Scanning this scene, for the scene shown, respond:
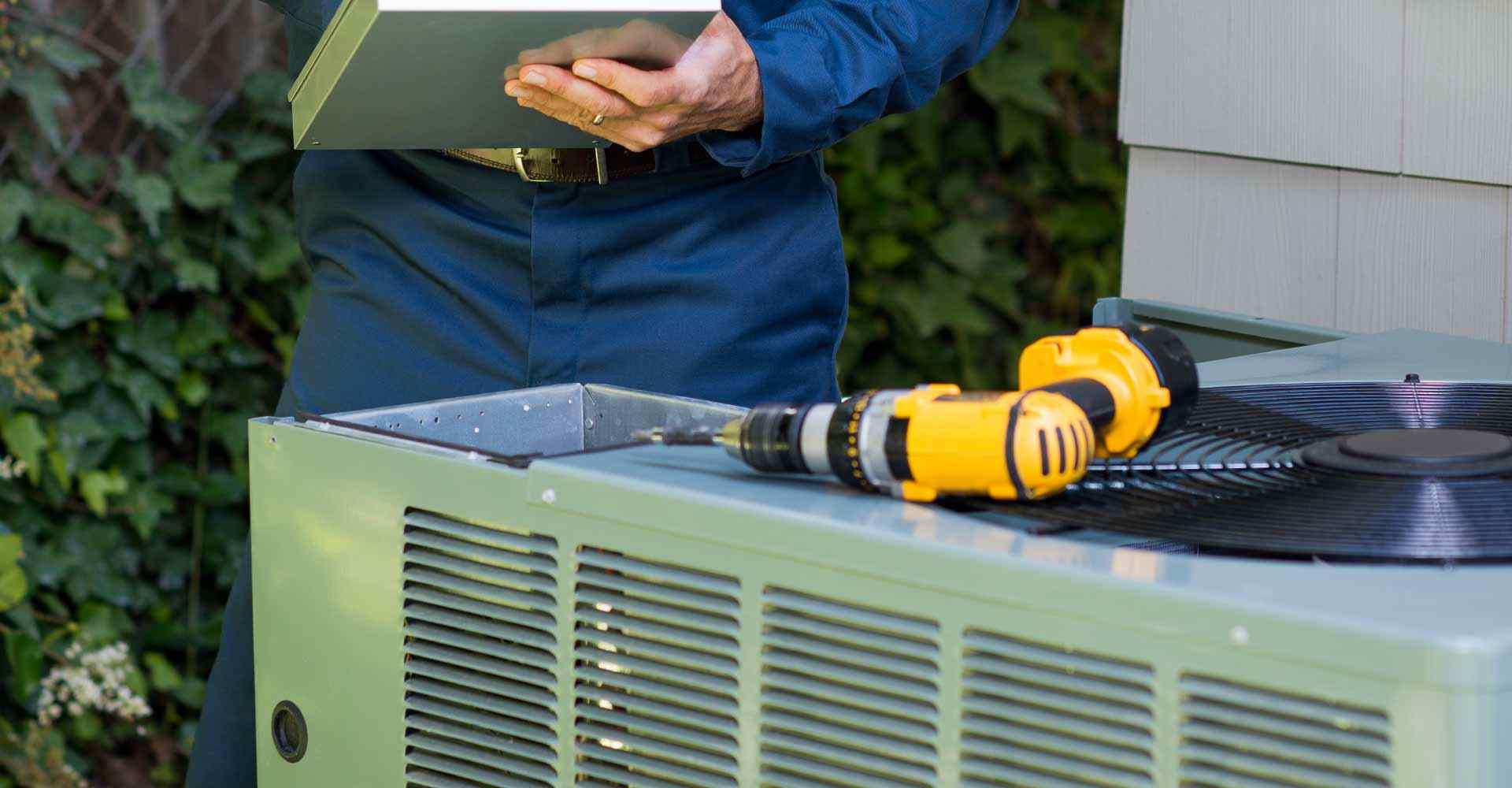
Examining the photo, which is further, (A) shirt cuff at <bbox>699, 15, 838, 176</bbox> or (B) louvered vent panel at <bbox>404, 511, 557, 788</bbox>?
(A) shirt cuff at <bbox>699, 15, 838, 176</bbox>

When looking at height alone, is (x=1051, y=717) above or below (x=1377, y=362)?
below

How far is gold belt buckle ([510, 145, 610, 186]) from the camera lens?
50.2 inches

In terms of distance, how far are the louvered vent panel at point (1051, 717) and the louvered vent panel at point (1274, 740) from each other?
0.7 inches

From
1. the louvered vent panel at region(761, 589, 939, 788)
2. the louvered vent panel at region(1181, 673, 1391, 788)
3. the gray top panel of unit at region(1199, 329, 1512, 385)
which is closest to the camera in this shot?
the louvered vent panel at region(1181, 673, 1391, 788)

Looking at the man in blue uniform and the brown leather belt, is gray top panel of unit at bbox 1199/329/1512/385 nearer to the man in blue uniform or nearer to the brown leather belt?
the man in blue uniform

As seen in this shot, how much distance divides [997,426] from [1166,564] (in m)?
0.11

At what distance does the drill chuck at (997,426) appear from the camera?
770 mm

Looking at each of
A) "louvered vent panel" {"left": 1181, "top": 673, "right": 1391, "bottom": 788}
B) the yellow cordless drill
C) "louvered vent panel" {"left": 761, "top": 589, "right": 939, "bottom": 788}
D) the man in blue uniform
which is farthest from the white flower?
"louvered vent panel" {"left": 1181, "top": 673, "right": 1391, "bottom": 788}

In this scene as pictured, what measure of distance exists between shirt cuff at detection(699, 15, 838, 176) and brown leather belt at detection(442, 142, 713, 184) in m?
0.11

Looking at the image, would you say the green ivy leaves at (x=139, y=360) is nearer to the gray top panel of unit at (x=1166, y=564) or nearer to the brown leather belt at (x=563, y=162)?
the brown leather belt at (x=563, y=162)

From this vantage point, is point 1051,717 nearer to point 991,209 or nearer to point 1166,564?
point 1166,564

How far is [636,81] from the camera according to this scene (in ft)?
3.46

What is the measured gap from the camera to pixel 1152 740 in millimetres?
669

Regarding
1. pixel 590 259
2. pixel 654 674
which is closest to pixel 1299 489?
pixel 654 674
